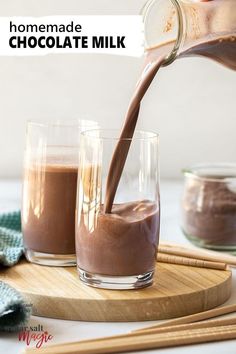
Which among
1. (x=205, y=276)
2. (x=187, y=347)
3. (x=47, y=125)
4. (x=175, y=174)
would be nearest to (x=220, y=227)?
(x=205, y=276)

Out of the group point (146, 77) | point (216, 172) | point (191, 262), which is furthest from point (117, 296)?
point (216, 172)

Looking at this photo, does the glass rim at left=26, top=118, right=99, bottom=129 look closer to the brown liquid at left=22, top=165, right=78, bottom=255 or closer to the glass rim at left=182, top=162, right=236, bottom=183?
the brown liquid at left=22, top=165, right=78, bottom=255

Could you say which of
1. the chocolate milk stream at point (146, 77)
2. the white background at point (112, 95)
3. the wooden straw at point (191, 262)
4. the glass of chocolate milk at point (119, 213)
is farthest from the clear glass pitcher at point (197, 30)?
the white background at point (112, 95)

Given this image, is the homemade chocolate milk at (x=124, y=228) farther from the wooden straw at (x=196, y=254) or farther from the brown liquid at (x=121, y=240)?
the wooden straw at (x=196, y=254)

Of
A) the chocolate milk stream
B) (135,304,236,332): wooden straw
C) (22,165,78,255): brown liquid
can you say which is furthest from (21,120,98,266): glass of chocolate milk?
(135,304,236,332): wooden straw

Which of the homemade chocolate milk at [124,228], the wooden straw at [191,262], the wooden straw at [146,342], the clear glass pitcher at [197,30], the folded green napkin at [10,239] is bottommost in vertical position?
the wooden straw at [146,342]

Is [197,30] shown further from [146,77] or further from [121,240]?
[121,240]

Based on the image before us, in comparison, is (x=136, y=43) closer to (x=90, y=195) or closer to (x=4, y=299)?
(x=90, y=195)
